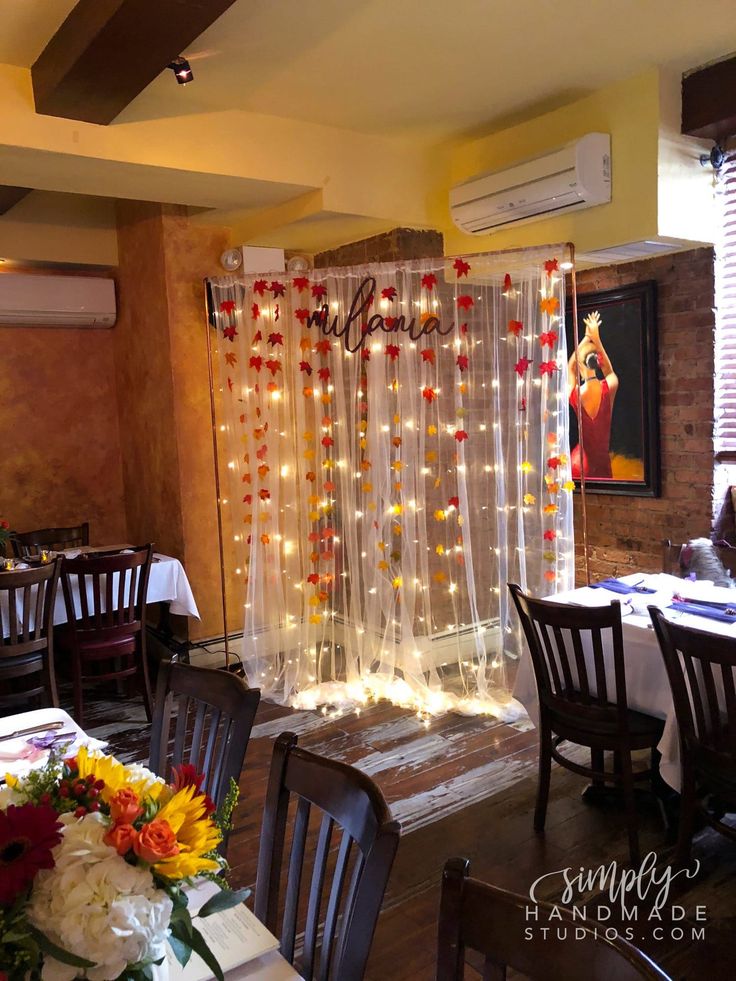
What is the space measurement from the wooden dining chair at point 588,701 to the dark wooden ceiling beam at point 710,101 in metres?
2.34

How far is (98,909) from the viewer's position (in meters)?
0.87

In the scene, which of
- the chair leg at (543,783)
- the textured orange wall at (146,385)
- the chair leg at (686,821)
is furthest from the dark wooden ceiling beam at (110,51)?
the chair leg at (686,821)

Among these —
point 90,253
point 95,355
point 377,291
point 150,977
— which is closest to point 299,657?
point 377,291

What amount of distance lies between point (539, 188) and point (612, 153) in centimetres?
37

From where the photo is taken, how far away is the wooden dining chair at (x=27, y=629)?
3689 millimetres

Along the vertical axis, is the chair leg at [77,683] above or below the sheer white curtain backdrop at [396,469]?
below

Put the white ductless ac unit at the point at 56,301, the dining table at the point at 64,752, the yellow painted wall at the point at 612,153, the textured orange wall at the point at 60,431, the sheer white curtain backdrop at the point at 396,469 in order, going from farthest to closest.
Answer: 1. the textured orange wall at the point at 60,431
2. the white ductless ac unit at the point at 56,301
3. the sheer white curtain backdrop at the point at 396,469
4. the yellow painted wall at the point at 612,153
5. the dining table at the point at 64,752

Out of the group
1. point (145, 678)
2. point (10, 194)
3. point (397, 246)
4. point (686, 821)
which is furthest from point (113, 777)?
point (10, 194)

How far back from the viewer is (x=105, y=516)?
224 inches

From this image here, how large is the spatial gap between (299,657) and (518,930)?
3.49 metres

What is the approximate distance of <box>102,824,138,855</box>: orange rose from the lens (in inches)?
35.9

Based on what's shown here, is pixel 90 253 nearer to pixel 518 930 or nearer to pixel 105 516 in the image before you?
pixel 105 516

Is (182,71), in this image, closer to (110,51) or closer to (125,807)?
(110,51)

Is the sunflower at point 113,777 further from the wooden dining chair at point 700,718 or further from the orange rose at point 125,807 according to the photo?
the wooden dining chair at point 700,718
